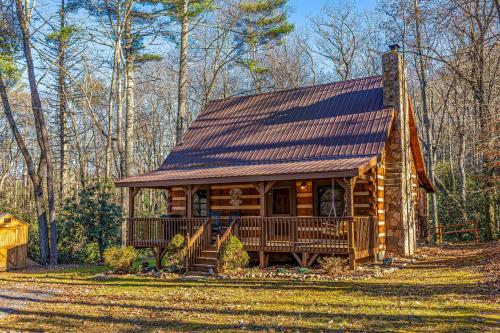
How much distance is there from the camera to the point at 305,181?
16312mm

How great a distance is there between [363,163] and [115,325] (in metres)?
8.66

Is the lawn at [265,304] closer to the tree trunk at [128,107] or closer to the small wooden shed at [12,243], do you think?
the small wooden shed at [12,243]

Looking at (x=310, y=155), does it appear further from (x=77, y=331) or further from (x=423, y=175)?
(x=77, y=331)

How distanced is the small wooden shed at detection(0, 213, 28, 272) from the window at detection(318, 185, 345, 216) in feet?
39.0

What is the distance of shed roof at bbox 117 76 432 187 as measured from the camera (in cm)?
1546

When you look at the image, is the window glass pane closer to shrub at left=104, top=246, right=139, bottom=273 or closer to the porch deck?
the porch deck

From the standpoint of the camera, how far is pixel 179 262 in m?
14.6

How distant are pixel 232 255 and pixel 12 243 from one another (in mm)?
9804

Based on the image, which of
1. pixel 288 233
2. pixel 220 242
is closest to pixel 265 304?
pixel 220 242

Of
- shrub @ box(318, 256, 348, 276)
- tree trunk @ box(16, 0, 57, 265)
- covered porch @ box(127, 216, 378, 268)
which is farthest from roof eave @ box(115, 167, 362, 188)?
tree trunk @ box(16, 0, 57, 265)

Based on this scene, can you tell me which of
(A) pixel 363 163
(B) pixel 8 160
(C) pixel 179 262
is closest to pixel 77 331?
(C) pixel 179 262

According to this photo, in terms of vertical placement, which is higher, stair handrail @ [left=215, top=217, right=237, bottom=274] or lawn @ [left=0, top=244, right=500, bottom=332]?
stair handrail @ [left=215, top=217, right=237, bottom=274]

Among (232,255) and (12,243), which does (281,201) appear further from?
(12,243)

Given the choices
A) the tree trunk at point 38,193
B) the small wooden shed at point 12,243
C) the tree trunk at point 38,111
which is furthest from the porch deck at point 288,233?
the small wooden shed at point 12,243
